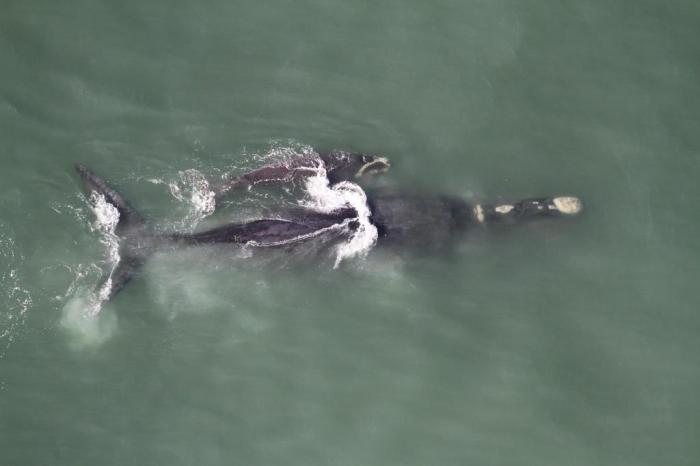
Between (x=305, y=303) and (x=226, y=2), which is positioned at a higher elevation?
(x=226, y=2)

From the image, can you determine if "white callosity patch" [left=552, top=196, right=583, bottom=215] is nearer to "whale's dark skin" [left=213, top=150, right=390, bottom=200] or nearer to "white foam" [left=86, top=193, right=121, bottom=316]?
"whale's dark skin" [left=213, top=150, right=390, bottom=200]

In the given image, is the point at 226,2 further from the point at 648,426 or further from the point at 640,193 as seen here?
the point at 648,426

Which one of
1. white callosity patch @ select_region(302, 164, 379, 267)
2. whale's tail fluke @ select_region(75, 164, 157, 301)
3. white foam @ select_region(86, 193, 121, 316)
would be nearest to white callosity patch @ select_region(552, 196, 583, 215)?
white callosity patch @ select_region(302, 164, 379, 267)

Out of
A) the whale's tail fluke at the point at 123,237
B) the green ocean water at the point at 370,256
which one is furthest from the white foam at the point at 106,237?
the green ocean water at the point at 370,256

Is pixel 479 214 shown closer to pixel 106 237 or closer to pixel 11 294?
pixel 106 237

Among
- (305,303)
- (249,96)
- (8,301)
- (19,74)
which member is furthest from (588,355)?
(19,74)

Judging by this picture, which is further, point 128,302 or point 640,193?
point 640,193
